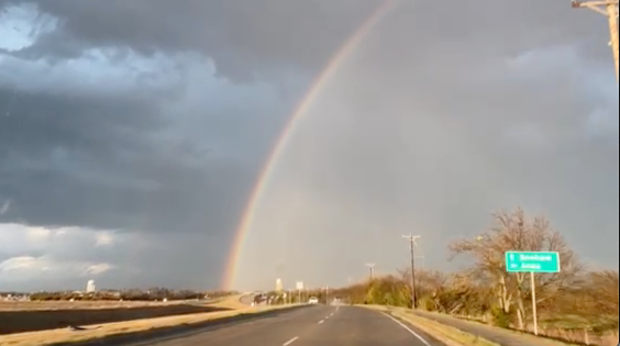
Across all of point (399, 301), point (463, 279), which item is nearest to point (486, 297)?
point (463, 279)

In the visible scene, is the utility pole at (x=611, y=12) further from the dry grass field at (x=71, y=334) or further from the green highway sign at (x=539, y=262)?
the dry grass field at (x=71, y=334)

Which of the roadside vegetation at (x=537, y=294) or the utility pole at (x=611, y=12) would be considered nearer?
the utility pole at (x=611, y=12)

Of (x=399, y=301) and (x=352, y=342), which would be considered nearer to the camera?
(x=352, y=342)

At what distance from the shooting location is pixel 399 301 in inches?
3947

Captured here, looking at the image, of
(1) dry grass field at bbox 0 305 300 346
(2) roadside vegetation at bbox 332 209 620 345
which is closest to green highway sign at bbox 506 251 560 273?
(2) roadside vegetation at bbox 332 209 620 345

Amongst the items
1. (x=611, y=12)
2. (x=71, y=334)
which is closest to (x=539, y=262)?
(x=611, y=12)

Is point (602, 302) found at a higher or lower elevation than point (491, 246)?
lower

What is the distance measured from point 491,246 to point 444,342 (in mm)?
25076

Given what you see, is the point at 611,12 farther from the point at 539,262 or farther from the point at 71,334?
the point at 71,334

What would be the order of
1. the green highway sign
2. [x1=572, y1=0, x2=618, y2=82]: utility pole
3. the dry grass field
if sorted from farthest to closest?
the green highway sign → the dry grass field → [x1=572, y1=0, x2=618, y2=82]: utility pole

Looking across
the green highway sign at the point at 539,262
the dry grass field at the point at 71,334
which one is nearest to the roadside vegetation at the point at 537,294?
the green highway sign at the point at 539,262

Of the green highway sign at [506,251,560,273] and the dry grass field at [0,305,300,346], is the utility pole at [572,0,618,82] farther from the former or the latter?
the dry grass field at [0,305,300,346]

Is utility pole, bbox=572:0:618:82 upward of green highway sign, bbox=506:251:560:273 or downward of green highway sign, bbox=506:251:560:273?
upward

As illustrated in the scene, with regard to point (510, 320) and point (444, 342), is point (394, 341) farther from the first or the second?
point (510, 320)
